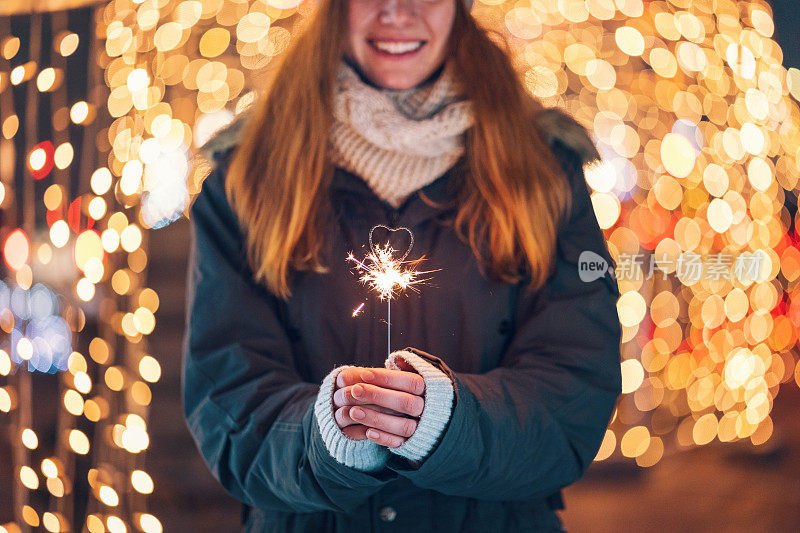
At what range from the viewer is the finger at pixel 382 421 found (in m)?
0.65

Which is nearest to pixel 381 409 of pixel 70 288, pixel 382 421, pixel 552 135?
pixel 382 421

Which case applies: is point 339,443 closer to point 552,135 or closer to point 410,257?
point 410,257

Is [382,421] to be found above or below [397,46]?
below

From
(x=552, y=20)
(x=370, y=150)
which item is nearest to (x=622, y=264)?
(x=370, y=150)

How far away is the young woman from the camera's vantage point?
0.86 meters

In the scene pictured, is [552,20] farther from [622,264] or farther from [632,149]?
[622,264]

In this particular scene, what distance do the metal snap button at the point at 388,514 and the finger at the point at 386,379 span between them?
26 cm

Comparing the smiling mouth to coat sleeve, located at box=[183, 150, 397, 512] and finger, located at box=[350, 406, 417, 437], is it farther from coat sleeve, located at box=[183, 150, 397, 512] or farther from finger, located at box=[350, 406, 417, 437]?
finger, located at box=[350, 406, 417, 437]

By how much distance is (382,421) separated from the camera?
25.8 inches

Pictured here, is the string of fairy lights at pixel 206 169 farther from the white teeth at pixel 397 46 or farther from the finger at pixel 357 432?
the finger at pixel 357 432

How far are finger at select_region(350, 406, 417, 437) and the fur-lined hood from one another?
49cm

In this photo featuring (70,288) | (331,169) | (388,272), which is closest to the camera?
(388,272)

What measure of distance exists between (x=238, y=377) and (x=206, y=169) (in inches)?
14.9

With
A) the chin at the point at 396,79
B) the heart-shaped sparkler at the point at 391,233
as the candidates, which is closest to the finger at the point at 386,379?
the heart-shaped sparkler at the point at 391,233
